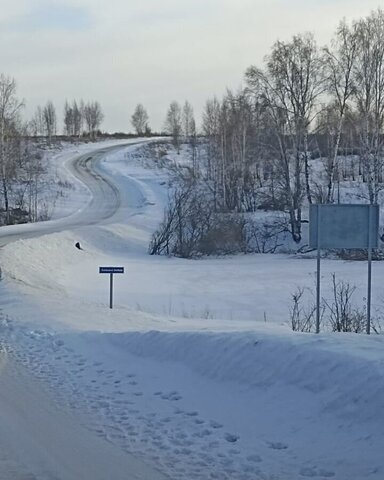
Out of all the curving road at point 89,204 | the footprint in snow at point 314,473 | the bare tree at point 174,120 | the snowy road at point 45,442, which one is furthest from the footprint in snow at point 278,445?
the bare tree at point 174,120

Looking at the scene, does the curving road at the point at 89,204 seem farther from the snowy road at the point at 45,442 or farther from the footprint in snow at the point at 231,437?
the footprint in snow at the point at 231,437

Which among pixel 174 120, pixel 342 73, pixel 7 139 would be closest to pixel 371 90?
pixel 342 73

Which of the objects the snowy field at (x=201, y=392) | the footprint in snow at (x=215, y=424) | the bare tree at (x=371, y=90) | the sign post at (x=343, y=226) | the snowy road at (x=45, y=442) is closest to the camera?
the snowy road at (x=45, y=442)

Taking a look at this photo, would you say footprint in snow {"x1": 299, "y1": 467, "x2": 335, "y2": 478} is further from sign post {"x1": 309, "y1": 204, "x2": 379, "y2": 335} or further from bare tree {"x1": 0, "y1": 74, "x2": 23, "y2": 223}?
bare tree {"x1": 0, "y1": 74, "x2": 23, "y2": 223}

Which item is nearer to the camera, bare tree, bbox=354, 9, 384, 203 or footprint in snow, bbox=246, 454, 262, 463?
footprint in snow, bbox=246, 454, 262, 463

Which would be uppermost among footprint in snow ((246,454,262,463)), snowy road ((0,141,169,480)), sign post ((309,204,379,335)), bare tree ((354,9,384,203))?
bare tree ((354,9,384,203))

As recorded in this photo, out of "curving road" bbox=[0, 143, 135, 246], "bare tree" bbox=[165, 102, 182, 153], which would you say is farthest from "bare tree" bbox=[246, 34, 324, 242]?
"bare tree" bbox=[165, 102, 182, 153]

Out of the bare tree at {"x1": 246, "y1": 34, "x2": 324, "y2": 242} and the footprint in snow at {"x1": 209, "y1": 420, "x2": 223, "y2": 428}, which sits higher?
the bare tree at {"x1": 246, "y1": 34, "x2": 324, "y2": 242}

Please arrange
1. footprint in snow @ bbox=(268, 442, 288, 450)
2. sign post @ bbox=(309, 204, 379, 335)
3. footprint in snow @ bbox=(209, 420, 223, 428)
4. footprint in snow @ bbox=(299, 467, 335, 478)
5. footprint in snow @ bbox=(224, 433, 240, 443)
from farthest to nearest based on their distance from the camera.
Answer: sign post @ bbox=(309, 204, 379, 335), footprint in snow @ bbox=(209, 420, 223, 428), footprint in snow @ bbox=(224, 433, 240, 443), footprint in snow @ bbox=(268, 442, 288, 450), footprint in snow @ bbox=(299, 467, 335, 478)

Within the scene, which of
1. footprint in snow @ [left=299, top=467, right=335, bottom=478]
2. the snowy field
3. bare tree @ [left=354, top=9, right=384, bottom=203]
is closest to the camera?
footprint in snow @ [left=299, top=467, right=335, bottom=478]

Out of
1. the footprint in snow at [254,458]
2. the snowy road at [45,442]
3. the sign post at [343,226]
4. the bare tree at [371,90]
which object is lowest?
the snowy road at [45,442]

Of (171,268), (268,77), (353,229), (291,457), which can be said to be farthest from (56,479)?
(268,77)

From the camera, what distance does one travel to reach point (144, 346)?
1198cm

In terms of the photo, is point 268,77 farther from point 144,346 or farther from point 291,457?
point 291,457
